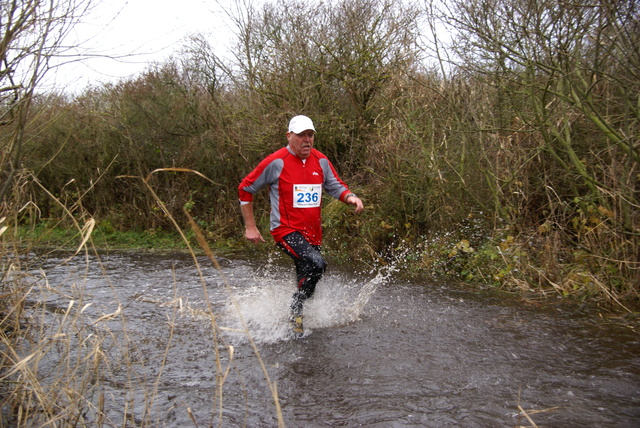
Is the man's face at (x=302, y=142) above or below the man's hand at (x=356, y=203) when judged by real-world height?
above

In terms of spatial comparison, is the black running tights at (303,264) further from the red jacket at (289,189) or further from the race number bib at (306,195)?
the race number bib at (306,195)

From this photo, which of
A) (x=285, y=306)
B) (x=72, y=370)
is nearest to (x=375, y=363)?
(x=72, y=370)

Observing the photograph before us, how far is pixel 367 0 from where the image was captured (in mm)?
12500

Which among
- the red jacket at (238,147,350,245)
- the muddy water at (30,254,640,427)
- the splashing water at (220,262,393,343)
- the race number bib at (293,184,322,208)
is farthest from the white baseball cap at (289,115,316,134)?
the muddy water at (30,254,640,427)

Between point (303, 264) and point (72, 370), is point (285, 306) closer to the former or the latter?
point (303, 264)

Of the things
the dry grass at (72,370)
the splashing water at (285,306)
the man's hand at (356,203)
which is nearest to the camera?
the dry grass at (72,370)

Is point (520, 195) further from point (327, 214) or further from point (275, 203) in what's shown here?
point (275, 203)

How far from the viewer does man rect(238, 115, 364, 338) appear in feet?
18.4

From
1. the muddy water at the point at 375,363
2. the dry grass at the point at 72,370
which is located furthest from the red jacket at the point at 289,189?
the dry grass at the point at 72,370

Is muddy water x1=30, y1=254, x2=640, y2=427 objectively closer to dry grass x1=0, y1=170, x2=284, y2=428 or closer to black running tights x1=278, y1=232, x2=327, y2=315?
dry grass x1=0, y1=170, x2=284, y2=428

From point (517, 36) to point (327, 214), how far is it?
4.88 metres

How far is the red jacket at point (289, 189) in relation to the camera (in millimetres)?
5660

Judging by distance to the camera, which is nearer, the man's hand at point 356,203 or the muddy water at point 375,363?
the muddy water at point 375,363

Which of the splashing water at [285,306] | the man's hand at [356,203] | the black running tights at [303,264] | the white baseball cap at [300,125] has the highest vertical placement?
the white baseball cap at [300,125]
